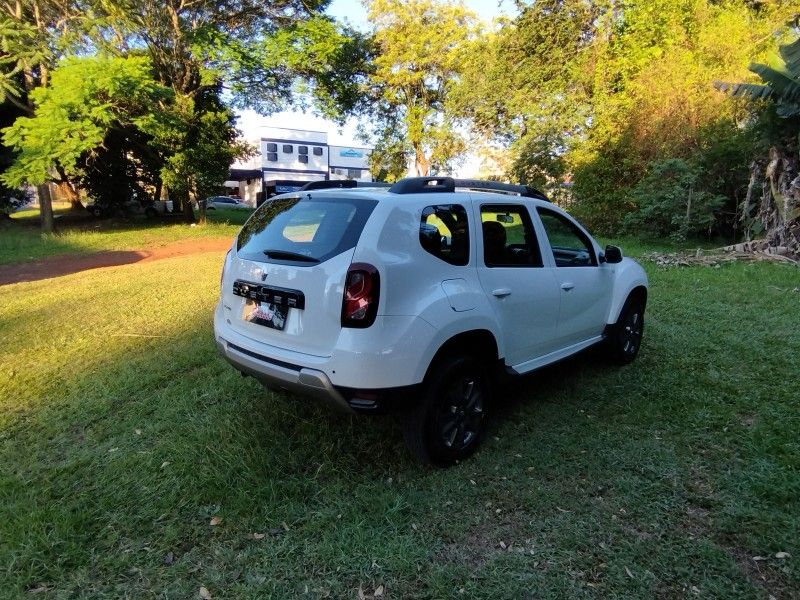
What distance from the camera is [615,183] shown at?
16859 mm

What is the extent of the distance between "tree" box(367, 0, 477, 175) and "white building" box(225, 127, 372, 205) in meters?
19.3

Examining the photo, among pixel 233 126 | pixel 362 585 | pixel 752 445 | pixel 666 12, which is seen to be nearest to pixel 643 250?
pixel 666 12

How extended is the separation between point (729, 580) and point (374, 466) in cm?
195

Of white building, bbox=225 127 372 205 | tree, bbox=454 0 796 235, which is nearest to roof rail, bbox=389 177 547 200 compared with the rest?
tree, bbox=454 0 796 235

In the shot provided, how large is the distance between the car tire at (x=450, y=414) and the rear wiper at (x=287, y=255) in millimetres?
1004

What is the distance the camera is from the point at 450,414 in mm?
3268

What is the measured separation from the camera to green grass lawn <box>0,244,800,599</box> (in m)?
2.43

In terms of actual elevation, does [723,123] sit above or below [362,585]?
above

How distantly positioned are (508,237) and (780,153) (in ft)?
38.0

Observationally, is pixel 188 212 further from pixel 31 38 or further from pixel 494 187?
pixel 494 187

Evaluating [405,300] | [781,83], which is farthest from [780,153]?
[405,300]

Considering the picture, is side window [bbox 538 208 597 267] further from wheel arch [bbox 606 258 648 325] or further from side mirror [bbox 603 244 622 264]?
wheel arch [bbox 606 258 648 325]

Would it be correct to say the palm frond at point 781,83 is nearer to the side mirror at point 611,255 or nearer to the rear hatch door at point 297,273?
the side mirror at point 611,255

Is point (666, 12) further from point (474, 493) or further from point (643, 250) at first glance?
point (474, 493)
